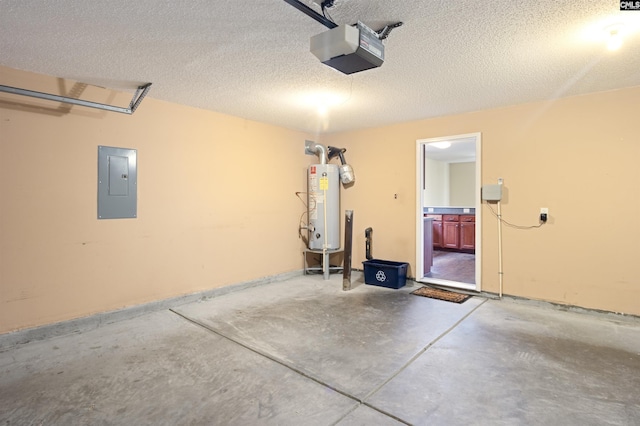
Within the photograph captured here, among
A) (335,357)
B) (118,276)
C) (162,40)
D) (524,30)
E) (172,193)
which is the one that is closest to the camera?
(524,30)

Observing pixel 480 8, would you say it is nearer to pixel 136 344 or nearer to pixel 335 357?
pixel 335 357

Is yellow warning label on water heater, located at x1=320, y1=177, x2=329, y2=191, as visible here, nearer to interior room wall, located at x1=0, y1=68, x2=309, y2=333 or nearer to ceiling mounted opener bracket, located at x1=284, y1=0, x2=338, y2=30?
interior room wall, located at x1=0, y1=68, x2=309, y2=333

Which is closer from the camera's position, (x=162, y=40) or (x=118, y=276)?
(x=162, y=40)

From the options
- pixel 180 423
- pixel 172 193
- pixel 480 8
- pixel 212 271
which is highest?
pixel 480 8

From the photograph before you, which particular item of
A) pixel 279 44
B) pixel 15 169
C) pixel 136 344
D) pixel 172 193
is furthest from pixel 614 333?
pixel 15 169

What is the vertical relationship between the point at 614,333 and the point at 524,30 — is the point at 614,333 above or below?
below

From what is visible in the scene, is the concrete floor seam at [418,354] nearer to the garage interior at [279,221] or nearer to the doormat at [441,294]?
the garage interior at [279,221]

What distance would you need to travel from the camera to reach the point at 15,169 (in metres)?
2.85

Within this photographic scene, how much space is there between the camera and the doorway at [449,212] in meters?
4.55

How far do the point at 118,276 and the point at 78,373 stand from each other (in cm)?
125

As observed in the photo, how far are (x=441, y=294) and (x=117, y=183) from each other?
406cm

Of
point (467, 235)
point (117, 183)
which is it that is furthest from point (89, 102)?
point (467, 235)

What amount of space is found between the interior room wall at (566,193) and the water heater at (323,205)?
155cm

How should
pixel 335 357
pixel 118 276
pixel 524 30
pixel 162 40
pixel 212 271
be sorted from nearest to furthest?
1. pixel 524 30
2. pixel 162 40
3. pixel 335 357
4. pixel 118 276
5. pixel 212 271
